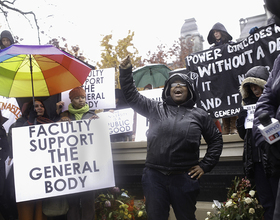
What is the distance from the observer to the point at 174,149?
9.39ft

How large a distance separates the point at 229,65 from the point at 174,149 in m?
2.68

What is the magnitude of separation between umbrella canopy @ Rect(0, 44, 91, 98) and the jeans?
7.45 feet

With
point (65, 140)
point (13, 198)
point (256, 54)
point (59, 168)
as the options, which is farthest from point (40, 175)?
point (256, 54)

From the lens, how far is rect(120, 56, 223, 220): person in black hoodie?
112 inches

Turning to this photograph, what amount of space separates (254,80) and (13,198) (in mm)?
3538

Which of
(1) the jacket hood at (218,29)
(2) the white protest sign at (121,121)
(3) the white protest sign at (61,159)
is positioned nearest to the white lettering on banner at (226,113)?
(1) the jacket hood at (218,29)

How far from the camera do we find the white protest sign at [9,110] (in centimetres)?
531

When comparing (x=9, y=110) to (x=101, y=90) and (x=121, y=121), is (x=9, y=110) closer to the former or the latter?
(x=101, y=90)

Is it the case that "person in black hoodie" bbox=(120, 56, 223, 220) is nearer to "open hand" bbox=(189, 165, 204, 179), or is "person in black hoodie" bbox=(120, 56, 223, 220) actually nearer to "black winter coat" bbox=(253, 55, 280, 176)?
"open hand" bbox=(189, 165, 204, 179)

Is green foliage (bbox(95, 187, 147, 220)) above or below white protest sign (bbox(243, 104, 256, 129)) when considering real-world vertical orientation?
below

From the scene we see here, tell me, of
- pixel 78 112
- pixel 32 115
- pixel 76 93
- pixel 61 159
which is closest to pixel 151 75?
pixel 76 93

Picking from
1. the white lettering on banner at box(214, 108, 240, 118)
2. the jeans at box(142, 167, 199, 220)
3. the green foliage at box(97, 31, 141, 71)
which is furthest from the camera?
the green foliage at box(97, 31, 141, 71)

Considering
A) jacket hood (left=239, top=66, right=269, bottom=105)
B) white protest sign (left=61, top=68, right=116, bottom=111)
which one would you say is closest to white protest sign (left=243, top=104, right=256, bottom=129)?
jacket hood (left=239, top=66, right=269, bottom=105)

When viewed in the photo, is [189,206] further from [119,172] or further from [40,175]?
[119,172]
